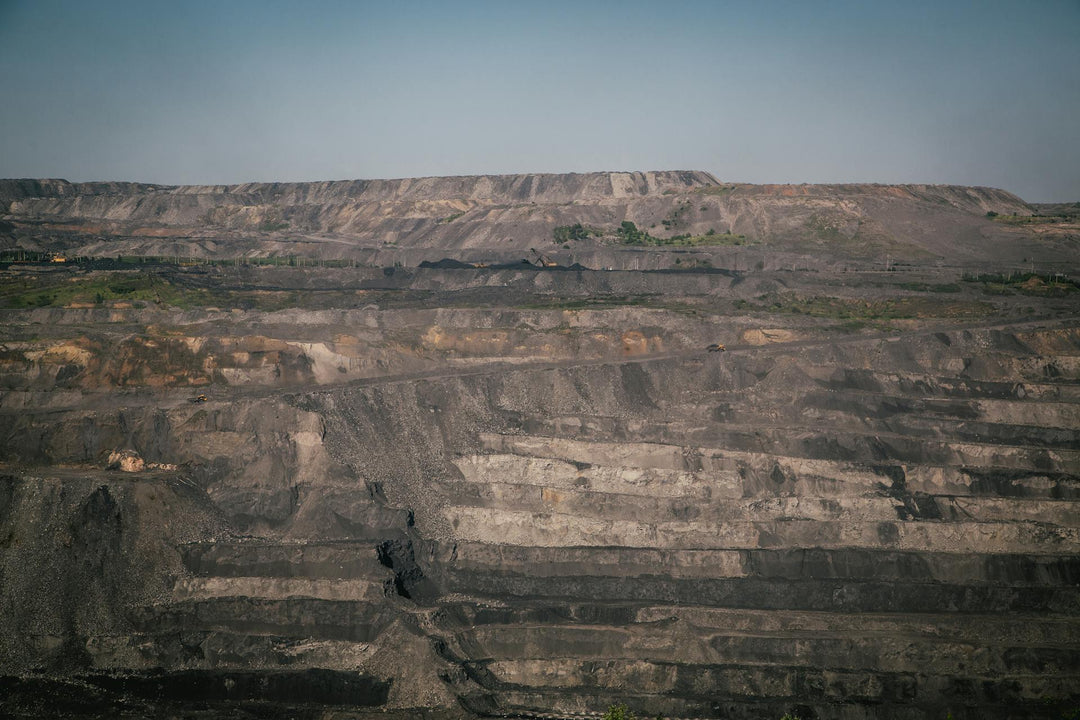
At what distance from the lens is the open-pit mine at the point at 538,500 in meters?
37.4

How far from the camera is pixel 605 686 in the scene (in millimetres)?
37438

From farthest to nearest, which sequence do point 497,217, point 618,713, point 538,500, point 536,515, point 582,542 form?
point 497,217, point 538,500, point 536,515, point 582,542, point 618,713

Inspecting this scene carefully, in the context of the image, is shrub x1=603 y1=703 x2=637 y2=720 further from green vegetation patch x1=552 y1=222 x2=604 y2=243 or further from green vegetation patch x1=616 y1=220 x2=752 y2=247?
green vegetation patch x1=552 y1=222 x2=604 y2=243

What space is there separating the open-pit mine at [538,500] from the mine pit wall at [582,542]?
15cm

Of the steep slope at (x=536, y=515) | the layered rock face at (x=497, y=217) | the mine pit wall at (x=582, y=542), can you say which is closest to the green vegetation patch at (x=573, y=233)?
the layered rock face at (x=497, y=217)

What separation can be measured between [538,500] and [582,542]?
10.9 feet

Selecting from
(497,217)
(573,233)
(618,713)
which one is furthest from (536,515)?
(497,217)

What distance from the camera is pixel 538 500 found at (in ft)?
163

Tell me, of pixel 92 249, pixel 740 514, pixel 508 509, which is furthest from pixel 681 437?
pixel 92 249

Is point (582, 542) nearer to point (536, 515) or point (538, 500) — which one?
point (536, 515)

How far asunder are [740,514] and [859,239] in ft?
198

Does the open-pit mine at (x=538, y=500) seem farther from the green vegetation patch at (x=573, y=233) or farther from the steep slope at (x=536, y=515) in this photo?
the green vegetation patch at (x=573, y=233)

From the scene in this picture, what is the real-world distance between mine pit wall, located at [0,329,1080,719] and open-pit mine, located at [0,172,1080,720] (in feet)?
0.50

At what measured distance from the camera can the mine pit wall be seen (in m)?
37.7
